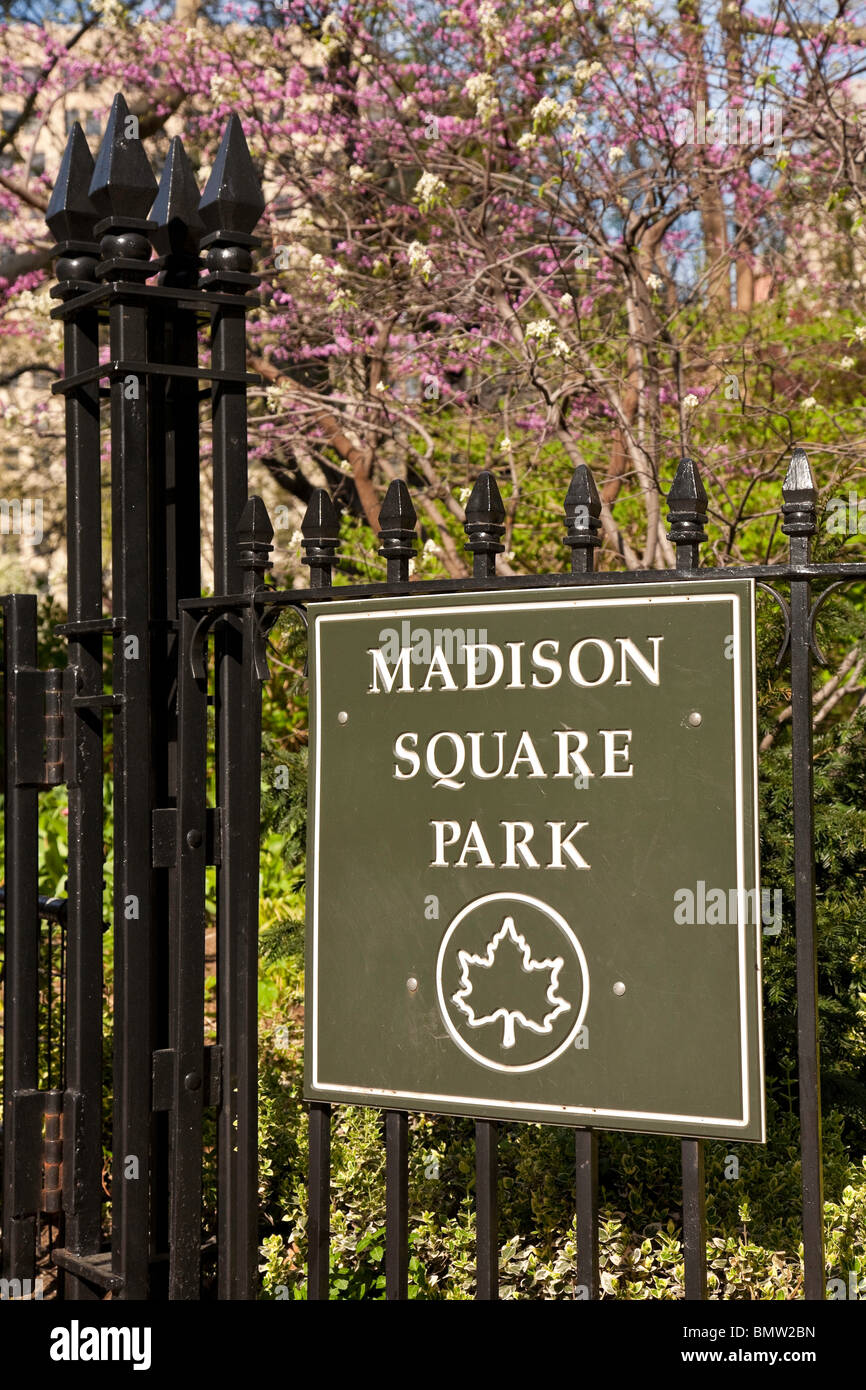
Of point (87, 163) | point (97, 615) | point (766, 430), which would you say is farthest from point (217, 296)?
point (766, 430)

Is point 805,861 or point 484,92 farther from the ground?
point 484,92

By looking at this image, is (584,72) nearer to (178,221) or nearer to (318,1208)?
(178,221)

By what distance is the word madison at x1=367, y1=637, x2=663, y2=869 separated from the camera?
2160mm

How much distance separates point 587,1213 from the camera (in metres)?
2.16

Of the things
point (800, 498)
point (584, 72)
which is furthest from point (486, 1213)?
point (584, 72)

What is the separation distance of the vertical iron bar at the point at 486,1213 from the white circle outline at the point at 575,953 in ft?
0.40

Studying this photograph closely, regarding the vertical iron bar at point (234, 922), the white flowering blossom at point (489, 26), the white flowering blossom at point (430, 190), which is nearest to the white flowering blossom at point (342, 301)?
the white flowering blossom at point (430, 190)

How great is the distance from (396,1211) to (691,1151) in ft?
1.86

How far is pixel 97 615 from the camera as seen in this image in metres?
2.78

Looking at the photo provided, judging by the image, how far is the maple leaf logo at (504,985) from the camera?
2.19 meters

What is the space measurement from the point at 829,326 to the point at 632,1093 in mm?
7346

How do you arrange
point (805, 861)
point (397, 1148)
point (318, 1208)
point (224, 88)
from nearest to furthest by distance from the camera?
point (805, 861) < point (397, 1148) < point (318, 1208) < point (224, 88)

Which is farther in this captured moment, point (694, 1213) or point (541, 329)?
point (541, 329)
